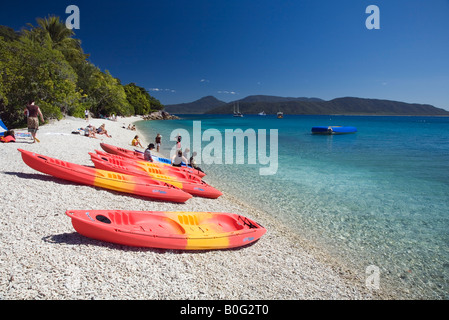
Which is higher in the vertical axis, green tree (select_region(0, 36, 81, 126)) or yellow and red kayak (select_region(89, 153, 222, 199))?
green tree (select_region(0, 36, 81, 126))

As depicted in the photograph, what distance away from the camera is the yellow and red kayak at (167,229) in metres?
4.86

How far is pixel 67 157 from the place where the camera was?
470 inches

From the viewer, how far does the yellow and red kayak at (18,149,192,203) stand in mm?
7445

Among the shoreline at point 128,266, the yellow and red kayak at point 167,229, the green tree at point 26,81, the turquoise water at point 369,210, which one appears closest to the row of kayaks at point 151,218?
the yellow and red kayak at point 167,229

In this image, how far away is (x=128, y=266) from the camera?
454 centimetres

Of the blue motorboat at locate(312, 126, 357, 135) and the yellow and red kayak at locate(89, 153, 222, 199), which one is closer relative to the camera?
the yellow and red kayak at locate(89, 153, 222, 199)

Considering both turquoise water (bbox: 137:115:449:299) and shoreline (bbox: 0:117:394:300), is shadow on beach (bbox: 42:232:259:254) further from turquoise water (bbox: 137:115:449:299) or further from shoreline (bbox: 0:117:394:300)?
turquoise water (bbox: 137:115:449:299)

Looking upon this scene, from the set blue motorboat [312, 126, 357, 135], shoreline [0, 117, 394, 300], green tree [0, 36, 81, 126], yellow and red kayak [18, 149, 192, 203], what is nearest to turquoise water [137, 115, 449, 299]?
shoreline [0, 117, 394, 300]

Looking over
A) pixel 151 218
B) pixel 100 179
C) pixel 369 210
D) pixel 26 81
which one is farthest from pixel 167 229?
pixel 26 81

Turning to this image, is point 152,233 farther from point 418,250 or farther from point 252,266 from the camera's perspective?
point 418,250

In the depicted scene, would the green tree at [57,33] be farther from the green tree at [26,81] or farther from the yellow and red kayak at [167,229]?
the yellow and red kayak at [167,229]

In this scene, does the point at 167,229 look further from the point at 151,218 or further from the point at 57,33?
the point at 57,33

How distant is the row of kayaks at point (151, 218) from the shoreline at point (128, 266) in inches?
10.5

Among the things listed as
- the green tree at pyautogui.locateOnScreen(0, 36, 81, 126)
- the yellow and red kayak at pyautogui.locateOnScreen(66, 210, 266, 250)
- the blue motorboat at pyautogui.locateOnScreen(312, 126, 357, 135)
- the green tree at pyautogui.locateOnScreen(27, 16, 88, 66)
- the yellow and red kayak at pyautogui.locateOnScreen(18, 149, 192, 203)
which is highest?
the green tree at pyautogui.locateOnScreen(27, 16, 88, 66)
